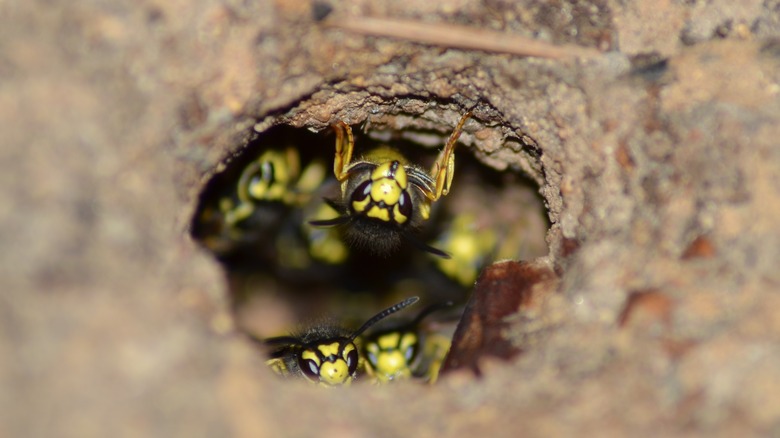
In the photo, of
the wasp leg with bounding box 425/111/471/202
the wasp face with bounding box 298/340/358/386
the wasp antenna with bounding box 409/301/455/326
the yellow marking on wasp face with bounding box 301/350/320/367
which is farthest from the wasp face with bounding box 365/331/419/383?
the wasp leg with bounding box 425/111/471/202

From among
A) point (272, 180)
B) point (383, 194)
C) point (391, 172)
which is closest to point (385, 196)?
point (383, 194)

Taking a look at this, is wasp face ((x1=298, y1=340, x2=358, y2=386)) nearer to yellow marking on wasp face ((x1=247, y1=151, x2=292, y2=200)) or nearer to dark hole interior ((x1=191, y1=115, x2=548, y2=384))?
dark hole interior ((x1=191, y1=115, x2=548, y2=384))

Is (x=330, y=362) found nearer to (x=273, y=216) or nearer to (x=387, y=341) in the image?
(x=387, y=341)

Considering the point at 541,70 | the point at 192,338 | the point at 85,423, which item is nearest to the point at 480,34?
the point at 541,70

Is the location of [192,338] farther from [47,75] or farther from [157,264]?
[47,75]

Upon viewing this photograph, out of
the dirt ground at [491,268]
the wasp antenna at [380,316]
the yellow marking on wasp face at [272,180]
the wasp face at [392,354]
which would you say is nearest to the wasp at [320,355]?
the wasp antenna at [380,316]
